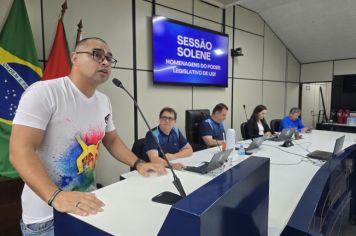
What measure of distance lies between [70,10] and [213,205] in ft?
9.21

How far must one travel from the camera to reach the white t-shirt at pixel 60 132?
2.79 feet

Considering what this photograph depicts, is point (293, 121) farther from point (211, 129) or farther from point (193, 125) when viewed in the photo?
point (193, 125)

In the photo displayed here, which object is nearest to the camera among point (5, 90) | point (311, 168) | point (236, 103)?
point (311, 168)

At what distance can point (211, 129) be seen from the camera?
308cm

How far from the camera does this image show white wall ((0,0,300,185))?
264 cm

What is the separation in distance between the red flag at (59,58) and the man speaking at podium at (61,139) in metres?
1.37

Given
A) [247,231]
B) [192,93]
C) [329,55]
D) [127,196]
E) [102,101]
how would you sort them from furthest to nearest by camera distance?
[329,55]
[192,93]
[102,101]
[127,196]
[247,231]

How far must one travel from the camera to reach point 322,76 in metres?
6.23

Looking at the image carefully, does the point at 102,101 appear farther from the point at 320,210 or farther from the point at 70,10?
the point at 70,10

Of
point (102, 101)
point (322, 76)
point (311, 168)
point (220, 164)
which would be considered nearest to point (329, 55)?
point (322, 76)

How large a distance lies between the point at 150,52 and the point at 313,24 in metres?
3.82

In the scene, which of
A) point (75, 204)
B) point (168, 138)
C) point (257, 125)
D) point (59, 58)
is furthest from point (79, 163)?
point (257, 125)

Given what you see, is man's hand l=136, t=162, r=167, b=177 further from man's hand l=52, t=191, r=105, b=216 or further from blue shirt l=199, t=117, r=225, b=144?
blue shirt l=199, t=117, r=225, b=144

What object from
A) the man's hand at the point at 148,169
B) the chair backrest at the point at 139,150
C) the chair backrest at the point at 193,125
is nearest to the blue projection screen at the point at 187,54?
the chair backrest at the point at 193,125
